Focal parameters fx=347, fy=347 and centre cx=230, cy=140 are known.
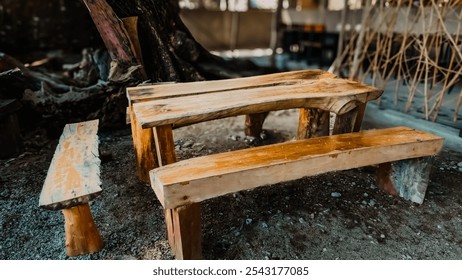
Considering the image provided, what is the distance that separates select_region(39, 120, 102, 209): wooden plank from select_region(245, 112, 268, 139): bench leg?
62.8 inches

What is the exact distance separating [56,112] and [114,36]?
1044 mm

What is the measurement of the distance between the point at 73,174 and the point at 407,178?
229 centimetres

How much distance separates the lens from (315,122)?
9.85 ft

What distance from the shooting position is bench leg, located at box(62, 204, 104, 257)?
1912 millimetres

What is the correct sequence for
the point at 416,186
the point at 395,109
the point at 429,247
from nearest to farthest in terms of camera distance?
1. the point at 429,247
2. the point at 416,186
3. the point at 395,109

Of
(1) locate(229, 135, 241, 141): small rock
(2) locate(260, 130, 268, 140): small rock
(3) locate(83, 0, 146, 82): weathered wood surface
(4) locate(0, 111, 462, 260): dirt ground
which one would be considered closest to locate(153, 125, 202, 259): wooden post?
(4) locate(0, 111, 462, 260): dirt ground

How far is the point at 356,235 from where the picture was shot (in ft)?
7.33

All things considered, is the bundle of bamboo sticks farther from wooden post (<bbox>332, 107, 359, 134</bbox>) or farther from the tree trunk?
the tree trunk

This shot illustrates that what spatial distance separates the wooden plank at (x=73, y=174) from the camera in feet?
5.82

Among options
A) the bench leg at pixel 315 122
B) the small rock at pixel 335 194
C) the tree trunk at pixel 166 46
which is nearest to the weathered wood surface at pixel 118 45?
the tree trunk at pixel 166 46

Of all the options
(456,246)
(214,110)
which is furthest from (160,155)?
(456,246)

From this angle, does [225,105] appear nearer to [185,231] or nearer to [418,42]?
[185,231]

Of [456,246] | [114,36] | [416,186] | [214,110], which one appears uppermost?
[114,36]
